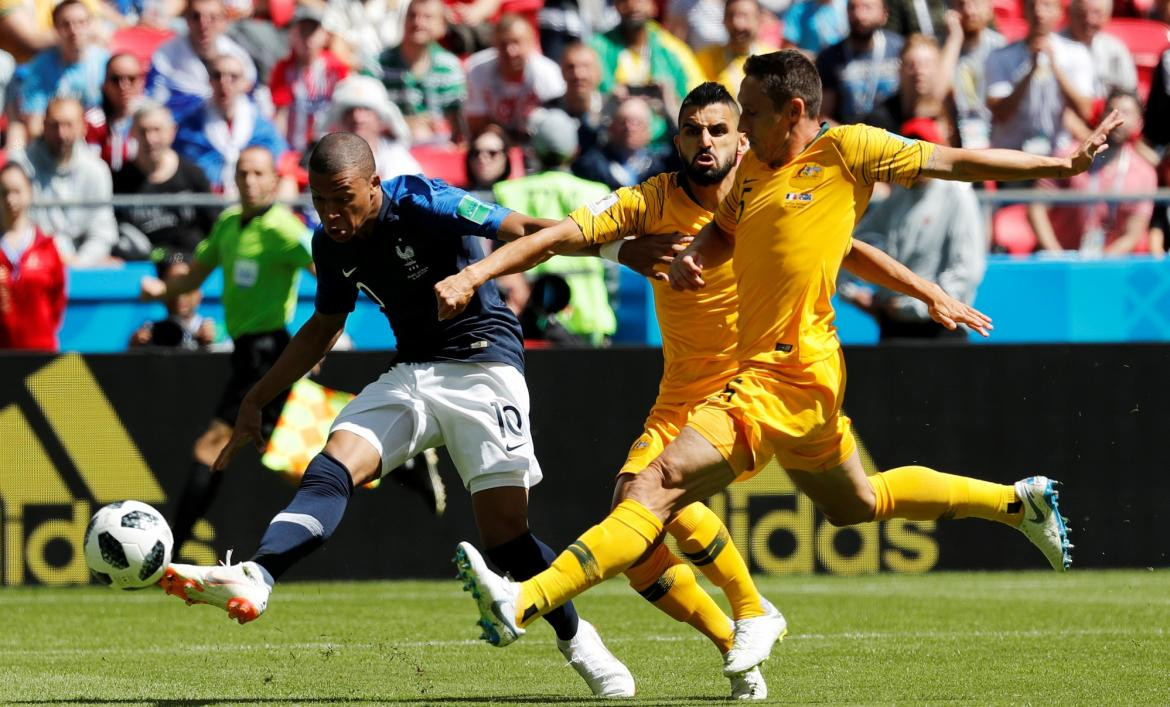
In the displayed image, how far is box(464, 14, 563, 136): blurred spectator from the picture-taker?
14367 mm

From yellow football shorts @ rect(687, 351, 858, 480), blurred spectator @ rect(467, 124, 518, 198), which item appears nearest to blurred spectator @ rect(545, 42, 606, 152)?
blurred spectator @ rect(467, 124, 518, 198)

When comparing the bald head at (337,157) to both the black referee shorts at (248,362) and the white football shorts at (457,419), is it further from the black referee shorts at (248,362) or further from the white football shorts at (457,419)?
the black referee shorts at (248,362)

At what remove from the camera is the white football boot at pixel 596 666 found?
23.6 ft

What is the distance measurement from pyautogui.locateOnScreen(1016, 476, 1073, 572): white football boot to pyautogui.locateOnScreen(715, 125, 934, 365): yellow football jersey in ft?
3.91

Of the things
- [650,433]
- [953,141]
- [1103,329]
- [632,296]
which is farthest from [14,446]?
[1103,329]

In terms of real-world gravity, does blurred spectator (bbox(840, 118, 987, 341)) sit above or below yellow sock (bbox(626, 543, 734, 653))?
above

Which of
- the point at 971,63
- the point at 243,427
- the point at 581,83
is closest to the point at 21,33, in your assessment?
the point at 581,83

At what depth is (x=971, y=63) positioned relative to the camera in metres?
14.6

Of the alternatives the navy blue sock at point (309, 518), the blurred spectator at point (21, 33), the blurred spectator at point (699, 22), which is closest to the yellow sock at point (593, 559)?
the navy blue sock at point (309, 518)

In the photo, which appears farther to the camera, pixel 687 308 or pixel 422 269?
pixel 687 308

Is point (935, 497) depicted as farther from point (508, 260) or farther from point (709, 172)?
point (508, 260)

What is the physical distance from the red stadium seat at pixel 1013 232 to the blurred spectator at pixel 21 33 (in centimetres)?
772

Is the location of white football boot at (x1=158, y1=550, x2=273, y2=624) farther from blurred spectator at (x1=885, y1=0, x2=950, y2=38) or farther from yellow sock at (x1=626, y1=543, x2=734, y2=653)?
blurred spectator at (x1=885, y1=0, x2=950, y2=38)

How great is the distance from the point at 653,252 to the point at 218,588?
2064 mm
